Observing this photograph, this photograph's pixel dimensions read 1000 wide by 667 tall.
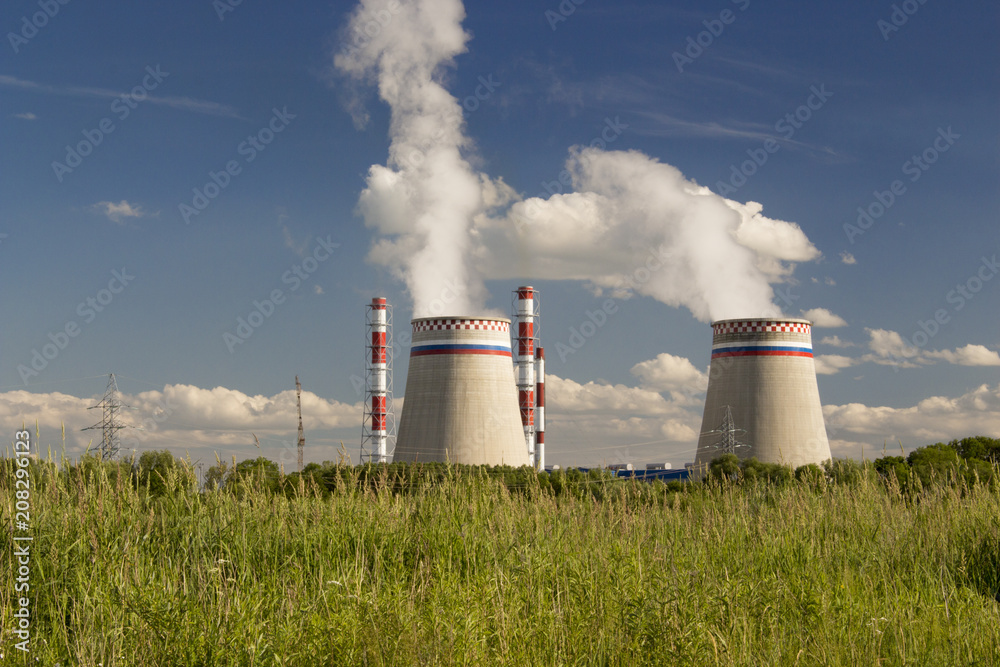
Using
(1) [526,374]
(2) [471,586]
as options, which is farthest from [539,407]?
(2) [471,586]

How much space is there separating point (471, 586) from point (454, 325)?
95.0ft

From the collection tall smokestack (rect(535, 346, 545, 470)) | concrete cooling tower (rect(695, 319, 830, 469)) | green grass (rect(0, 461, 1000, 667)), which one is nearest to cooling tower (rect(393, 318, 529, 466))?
concrete cooling tower (rect(695, 319, 830, 469))

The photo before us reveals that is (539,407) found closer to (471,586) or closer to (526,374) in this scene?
(526,374)

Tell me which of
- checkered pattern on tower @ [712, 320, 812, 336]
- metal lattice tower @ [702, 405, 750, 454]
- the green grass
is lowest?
the green grass

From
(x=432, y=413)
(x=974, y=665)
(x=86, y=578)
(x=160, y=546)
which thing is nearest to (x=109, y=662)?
(x=86, y=578)

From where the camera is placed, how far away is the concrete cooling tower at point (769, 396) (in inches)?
1257

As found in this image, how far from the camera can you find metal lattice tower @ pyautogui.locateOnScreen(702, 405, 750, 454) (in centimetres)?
3241

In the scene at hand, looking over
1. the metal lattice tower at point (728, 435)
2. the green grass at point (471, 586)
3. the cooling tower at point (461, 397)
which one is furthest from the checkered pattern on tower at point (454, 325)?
the green grass at point (471, 586)

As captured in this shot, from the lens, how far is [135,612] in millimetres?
3494

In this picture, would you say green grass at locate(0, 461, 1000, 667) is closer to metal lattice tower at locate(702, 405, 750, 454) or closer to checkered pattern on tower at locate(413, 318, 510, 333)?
metal lattice tower at locate(702, 405, 750, 454)

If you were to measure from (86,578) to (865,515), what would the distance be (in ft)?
21.4

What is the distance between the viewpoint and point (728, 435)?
32688 mm

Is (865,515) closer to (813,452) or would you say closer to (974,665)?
(974,665)

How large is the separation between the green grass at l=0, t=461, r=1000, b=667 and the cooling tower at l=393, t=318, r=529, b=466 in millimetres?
25358
